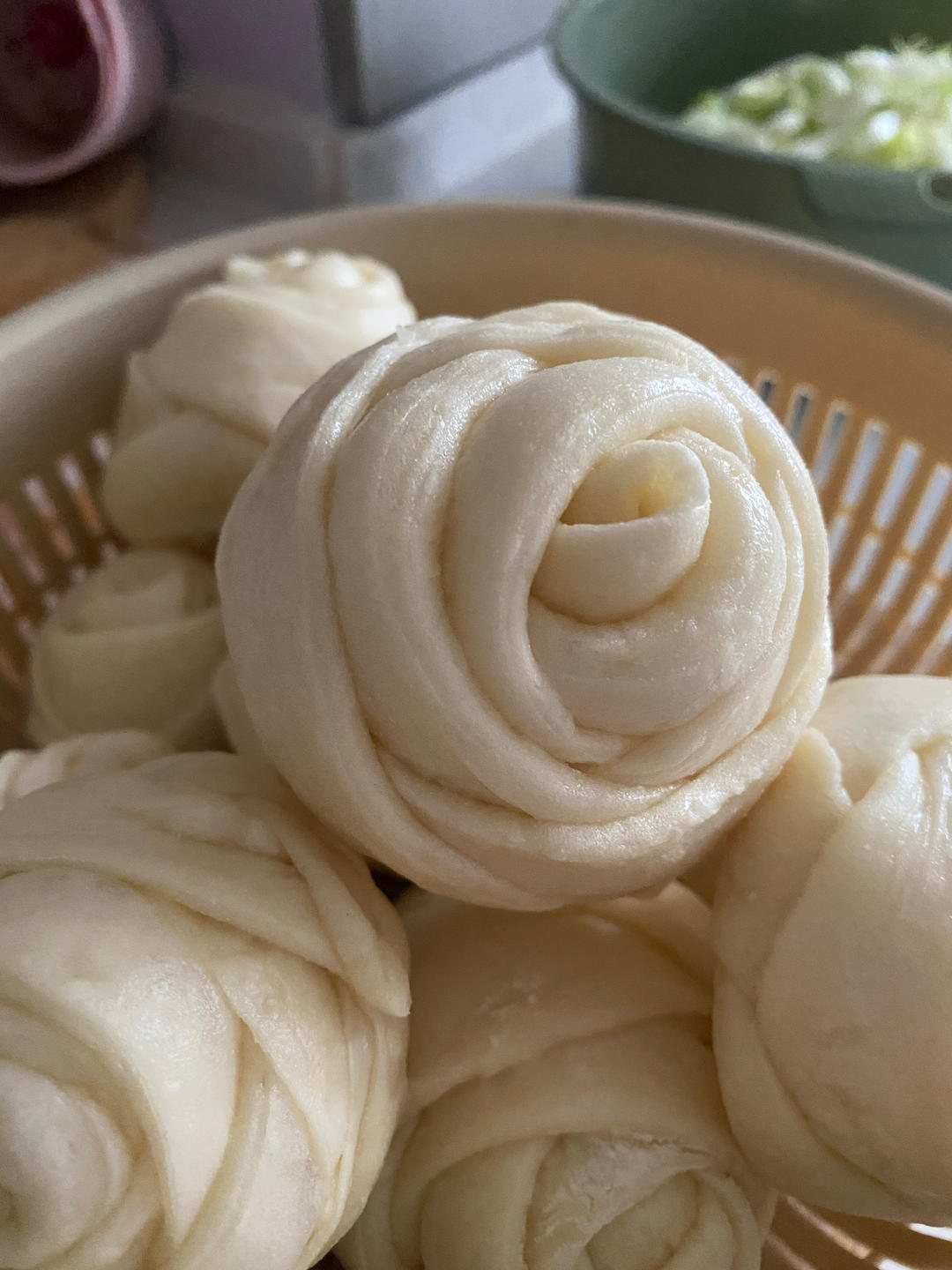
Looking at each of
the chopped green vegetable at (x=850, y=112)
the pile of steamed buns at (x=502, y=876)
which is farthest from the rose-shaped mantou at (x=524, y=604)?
the chopped green vegetable at (x=850, y=112)

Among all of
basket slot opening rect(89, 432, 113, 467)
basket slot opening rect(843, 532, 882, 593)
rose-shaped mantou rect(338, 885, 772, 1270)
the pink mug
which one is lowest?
basket slot opening rect(843, 532, 882, 593)

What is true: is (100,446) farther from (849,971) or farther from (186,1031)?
(849,971)

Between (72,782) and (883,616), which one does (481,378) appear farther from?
(883,616)

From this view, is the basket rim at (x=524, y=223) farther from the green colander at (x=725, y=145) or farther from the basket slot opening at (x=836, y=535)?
the basket slot opening at (x=836, y=535)

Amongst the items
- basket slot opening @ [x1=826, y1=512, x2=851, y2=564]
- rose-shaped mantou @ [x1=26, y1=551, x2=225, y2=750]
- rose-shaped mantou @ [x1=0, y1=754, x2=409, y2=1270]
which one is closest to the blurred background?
basket slot opening @ [x1=826, y1=512, x2=851, y2=564]

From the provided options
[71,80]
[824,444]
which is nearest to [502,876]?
[824,444]

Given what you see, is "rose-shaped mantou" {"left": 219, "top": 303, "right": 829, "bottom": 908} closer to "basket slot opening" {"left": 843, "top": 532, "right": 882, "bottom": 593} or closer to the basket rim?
the basket rim
